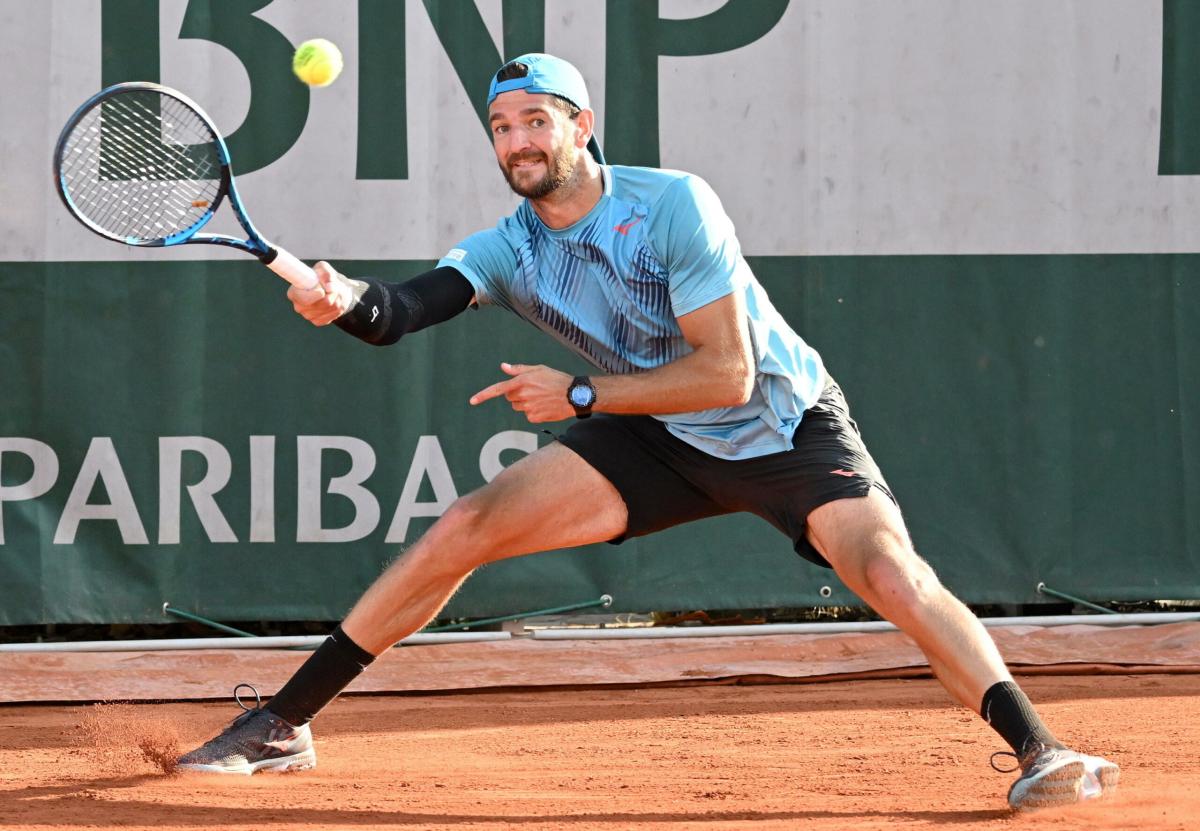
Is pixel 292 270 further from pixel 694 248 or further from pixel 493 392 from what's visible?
pixel 694 248

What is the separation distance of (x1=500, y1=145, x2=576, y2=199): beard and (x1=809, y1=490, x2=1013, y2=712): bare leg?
0.92m

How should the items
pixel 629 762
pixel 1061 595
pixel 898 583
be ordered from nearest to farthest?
pixel 898 583
pixel 629 762
pixel 1061 595

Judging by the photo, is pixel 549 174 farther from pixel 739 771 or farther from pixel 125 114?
pixel 125 114

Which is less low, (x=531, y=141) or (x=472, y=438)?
(x=531, y=141)

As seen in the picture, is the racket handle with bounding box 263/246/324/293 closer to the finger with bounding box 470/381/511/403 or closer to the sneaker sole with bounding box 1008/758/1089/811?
the finger with bounding box 470/381/511/403

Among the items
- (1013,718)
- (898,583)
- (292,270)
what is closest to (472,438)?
(292,270)

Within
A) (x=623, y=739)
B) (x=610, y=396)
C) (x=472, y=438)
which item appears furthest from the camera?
(x=472, y=438)

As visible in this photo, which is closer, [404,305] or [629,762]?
[404,305]

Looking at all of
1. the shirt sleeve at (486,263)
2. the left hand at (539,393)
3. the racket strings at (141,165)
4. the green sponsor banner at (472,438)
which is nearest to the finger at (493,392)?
the left hand at (539,393)

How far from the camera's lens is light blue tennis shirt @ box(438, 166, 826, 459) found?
319 cm

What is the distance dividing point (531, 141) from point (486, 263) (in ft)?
1.03

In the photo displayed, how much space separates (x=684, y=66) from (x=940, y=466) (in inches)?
58.9

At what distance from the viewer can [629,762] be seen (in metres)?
3.72

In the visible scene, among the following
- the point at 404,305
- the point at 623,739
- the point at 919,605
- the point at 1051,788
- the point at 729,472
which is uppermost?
the point at 404,305
